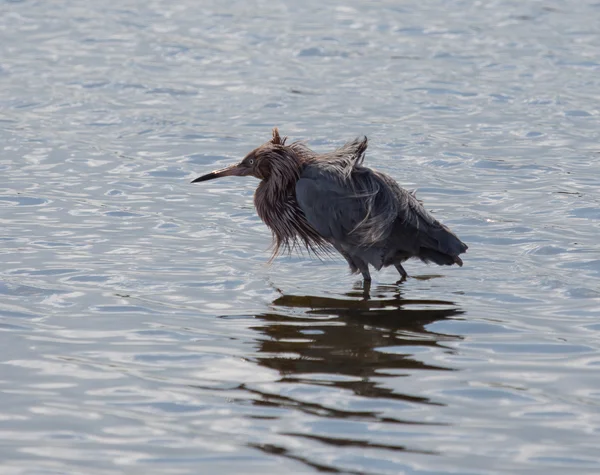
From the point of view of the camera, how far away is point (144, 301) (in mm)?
7770

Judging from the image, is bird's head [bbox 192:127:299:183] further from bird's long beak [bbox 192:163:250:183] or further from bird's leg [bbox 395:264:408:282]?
bird's leg [bbox 395:264:408:282]

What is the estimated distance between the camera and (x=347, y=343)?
6996 millimetres

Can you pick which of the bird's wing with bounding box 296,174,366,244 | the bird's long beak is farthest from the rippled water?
the bird's long beak

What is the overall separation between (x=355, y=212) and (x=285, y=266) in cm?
92

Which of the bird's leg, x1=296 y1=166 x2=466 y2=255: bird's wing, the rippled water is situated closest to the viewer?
the rippled water

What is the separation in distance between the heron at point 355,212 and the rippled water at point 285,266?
28 cm

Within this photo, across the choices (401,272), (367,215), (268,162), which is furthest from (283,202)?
(401,272)

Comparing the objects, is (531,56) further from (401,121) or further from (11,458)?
(11,458)

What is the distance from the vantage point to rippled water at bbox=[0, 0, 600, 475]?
5.54 metres

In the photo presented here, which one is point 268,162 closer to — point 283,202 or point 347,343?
point 283,202

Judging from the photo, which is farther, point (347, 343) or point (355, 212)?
point (355, 212)

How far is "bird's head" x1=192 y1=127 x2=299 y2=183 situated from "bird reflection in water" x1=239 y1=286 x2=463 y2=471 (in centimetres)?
115

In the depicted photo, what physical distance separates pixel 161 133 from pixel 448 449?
8281 mm

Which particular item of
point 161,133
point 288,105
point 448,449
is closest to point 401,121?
point 288,105
